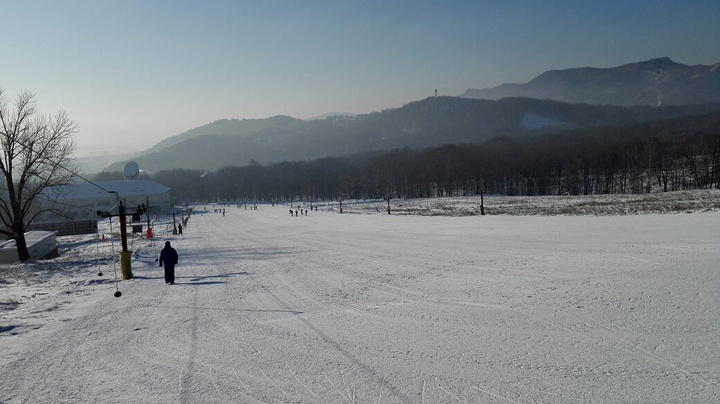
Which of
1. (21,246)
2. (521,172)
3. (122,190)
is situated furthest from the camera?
(521,172)

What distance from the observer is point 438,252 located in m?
14.9

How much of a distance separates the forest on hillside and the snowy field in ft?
250

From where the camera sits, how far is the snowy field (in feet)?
16.7

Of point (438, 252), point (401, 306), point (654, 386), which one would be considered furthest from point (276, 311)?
point (438, 252)

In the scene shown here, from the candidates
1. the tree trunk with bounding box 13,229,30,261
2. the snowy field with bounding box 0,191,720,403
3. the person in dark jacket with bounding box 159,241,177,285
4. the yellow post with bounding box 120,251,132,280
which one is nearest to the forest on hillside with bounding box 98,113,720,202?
the tree trunk with bounding box 13,229,30,261

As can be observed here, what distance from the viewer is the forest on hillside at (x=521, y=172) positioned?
79375 millimetres

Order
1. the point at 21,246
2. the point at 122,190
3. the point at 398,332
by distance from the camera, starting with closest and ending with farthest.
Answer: the point at 398,332 → the point at 21,246 → the point at 122,190

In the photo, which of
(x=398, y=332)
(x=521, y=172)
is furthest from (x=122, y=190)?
(x=398, y=332)

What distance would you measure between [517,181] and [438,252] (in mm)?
93945

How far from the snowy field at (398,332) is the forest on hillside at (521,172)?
250 ft

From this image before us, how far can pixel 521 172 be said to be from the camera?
102m

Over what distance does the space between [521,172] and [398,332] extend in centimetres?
10324

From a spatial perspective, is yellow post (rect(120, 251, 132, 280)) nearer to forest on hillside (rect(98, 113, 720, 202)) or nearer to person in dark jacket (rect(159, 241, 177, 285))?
person in dark jacket (rect(159, 241, 177, 285))

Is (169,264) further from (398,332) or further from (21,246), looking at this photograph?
(21,246)
